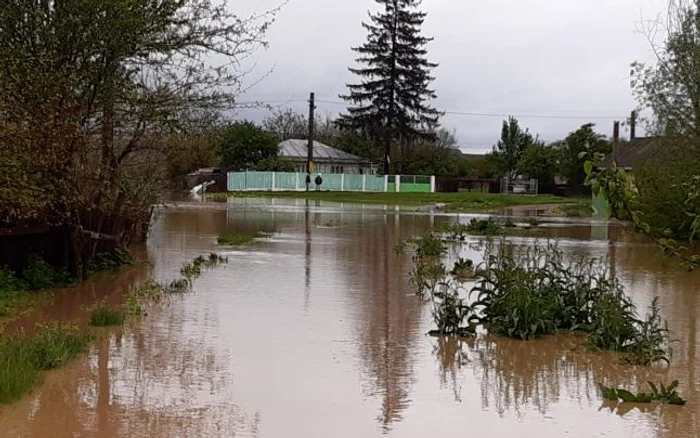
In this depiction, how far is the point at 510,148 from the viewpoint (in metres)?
80.8

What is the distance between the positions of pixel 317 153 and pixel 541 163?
19499mm

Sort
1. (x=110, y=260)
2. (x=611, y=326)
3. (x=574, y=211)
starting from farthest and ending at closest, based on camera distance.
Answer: (x=574, y=211)
(x=110, y=260)
(x=611, y=326)

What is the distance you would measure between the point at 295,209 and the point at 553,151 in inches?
1535

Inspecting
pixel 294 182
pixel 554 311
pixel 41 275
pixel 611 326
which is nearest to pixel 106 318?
pixel 41 275

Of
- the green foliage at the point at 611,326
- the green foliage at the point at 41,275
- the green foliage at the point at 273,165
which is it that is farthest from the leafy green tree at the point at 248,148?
the green foliage at the point at 611,326

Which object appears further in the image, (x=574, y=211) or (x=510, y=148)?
(x=510, y=148)

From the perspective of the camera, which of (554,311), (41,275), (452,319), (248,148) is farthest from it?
(248,148)

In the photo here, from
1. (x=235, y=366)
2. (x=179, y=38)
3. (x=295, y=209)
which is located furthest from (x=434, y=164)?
(x=235, y=366)

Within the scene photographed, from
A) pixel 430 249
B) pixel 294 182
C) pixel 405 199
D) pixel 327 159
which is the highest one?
pixel 327 159

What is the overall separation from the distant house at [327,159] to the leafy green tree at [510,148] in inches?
520

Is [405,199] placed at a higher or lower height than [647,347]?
higher

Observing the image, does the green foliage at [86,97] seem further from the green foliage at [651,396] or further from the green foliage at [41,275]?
the green foliage at [651,396]

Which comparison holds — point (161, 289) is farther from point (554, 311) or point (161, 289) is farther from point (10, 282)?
point (554, 311)

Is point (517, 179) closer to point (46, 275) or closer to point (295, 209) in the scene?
point (295, 209)
